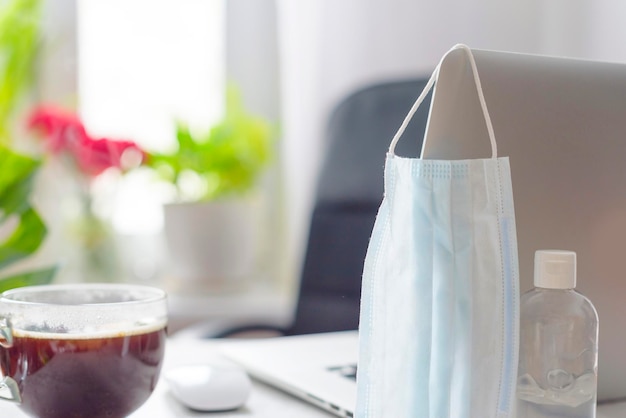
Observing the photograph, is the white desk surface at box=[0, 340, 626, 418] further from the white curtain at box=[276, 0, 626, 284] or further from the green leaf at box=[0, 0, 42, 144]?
the green leaf at box=[0, 0, 42, 144]

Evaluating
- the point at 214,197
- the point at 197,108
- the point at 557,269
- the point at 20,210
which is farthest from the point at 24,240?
the point at 197,108

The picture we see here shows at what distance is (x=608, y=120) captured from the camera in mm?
620

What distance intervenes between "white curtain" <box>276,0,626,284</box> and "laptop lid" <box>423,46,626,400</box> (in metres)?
0.56

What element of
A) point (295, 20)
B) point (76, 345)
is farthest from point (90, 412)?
point (295, 20)

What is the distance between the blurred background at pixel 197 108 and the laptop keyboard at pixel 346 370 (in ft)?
2.40

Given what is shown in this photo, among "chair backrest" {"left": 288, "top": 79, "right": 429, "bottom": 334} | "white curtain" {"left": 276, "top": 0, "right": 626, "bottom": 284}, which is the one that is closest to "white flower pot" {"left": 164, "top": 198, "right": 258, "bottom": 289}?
"white curtain" {"left": 276, "top": 0, "right": 626, "bottom": 284}

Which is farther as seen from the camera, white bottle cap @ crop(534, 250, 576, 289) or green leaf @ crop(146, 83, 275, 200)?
green leaf @ crop(146, 83, 275, 200)

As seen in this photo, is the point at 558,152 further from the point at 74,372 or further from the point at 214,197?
the point at 214,197

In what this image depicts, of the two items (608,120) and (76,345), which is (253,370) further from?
(608,120)

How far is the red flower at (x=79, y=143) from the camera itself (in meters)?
1.61

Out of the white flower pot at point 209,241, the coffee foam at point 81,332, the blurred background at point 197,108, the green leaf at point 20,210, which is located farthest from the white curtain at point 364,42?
the coffee foam at point 81,332

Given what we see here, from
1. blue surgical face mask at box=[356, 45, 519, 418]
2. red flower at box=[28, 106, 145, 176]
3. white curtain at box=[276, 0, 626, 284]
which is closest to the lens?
blue surgical face mask at box=[356, 45, 519, 418]

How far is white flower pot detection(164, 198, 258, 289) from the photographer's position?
1.70m

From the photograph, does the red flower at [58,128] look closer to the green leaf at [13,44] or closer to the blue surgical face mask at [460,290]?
the green leaf at [13,44]
